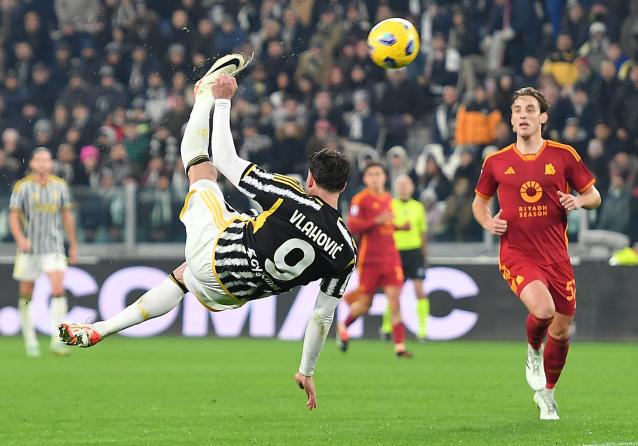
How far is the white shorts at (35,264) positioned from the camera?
16359 millimetres

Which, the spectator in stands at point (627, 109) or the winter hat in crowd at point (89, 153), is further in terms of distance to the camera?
the winter hat in crowd at point (89, 153)

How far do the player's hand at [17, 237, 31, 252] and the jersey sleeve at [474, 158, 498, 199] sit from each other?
325 inches

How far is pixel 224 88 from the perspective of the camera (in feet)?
27.1

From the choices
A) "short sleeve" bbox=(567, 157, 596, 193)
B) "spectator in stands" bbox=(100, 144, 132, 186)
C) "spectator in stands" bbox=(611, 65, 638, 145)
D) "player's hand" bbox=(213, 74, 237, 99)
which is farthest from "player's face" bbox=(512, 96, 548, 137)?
"spectator in stands" bbox=(100, 144, 132, 186)

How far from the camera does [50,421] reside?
30.6 ft

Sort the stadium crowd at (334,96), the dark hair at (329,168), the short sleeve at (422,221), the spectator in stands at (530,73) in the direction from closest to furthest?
the dark hair at (329,168) < the short sleeve at (422,221) < the stadium crowd at (334,96) < the spectator in stands at (530,73)

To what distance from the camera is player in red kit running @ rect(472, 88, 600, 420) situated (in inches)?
361

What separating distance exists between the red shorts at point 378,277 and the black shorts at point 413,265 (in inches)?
70.4

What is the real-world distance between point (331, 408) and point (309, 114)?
1093 cm

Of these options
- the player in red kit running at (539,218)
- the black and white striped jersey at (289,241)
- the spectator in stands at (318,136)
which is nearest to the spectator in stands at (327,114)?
the spectator in stands at (318,136)

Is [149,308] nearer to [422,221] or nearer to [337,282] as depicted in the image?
[337,282]

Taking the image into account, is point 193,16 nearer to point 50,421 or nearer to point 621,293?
point 621,293

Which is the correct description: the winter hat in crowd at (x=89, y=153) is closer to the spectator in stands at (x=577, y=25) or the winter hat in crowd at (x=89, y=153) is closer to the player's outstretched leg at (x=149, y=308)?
the spectator in stands at (x=577, y=25)

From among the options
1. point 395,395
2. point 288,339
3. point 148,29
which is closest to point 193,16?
point 148,29
